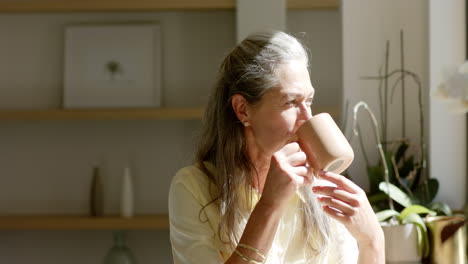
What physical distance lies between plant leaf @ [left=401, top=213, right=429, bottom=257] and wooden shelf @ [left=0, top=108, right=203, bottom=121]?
4.48 feet

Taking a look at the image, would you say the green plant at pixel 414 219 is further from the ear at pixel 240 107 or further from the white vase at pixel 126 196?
the white vase at pixel 126 196

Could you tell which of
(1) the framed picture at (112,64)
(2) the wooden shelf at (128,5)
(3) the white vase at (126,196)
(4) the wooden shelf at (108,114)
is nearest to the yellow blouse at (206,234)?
(4) the wooden shelf at (108,114)

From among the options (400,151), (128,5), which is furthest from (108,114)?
(400,151)

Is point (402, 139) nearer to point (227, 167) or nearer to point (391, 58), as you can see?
point (391, 58)

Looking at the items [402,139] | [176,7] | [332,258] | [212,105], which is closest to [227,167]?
[212,105]

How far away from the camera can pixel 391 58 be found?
3.05 meters

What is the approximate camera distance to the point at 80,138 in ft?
12.8

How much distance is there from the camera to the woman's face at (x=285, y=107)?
1539mm

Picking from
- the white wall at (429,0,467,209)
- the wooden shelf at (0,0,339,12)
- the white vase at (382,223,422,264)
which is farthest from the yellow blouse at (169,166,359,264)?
the wooden shelf at (0,0,339,12)

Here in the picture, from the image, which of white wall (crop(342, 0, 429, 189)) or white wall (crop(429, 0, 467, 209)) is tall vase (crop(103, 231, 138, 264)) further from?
white wall (crop(429, 0, 467, 209))

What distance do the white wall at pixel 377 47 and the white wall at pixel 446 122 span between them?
0.19m

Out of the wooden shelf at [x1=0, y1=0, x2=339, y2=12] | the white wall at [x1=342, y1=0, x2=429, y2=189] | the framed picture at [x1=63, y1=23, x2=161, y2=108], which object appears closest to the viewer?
the white wall at [x1=342, y1=0, x2=429, y2=189]

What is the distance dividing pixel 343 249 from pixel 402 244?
874 mm

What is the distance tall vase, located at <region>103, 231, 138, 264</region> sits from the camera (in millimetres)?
3602
